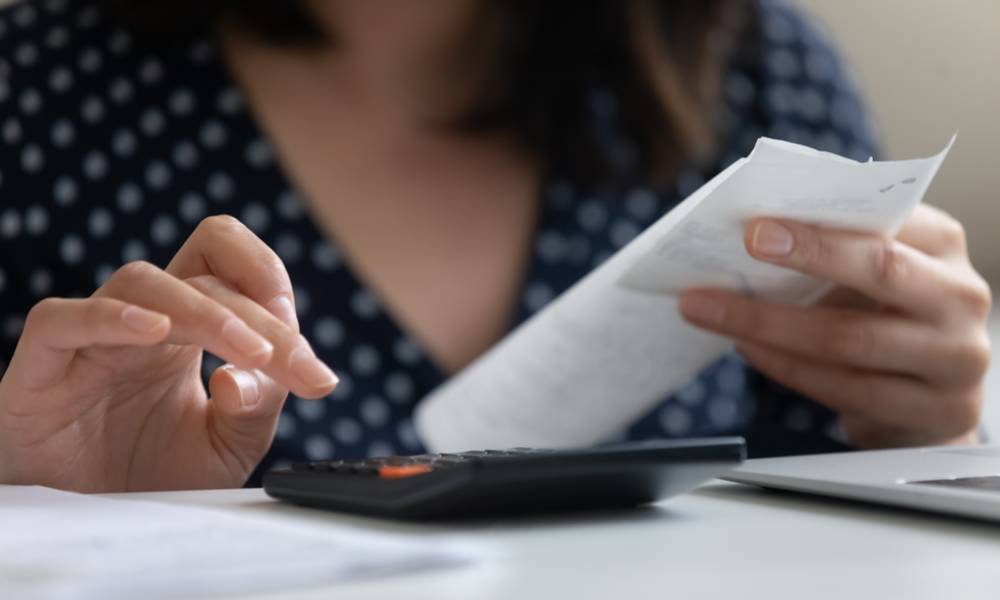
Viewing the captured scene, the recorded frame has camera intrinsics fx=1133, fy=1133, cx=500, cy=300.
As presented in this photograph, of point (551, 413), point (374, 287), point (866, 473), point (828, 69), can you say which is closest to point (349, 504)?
point (866, 473)

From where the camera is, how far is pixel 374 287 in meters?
0.98

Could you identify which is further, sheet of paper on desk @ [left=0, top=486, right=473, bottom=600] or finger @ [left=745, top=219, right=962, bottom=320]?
finger @ [left=745, top=219, right=962, bottom=320]

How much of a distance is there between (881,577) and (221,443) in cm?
36

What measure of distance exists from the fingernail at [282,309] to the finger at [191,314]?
0.04 meters

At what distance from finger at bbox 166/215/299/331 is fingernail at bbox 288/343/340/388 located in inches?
2.2

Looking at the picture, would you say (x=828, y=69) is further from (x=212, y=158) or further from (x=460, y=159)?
(x=212, y=158)

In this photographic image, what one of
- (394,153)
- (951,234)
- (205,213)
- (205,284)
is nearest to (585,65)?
(394,153)

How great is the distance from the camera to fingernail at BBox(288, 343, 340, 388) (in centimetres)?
41

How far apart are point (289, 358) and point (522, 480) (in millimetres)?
122

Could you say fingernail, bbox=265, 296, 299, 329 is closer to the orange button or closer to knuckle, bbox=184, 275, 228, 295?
knuckle, bbox=184, 275, 228, 295

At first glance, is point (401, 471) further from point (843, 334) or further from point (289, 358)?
point (843, 334)

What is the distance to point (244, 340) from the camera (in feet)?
1.33

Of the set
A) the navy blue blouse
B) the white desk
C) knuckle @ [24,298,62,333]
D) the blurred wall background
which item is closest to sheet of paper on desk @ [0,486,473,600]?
the white desk

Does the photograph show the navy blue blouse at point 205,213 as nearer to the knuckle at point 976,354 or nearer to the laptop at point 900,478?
the knuckle at point 976,354
